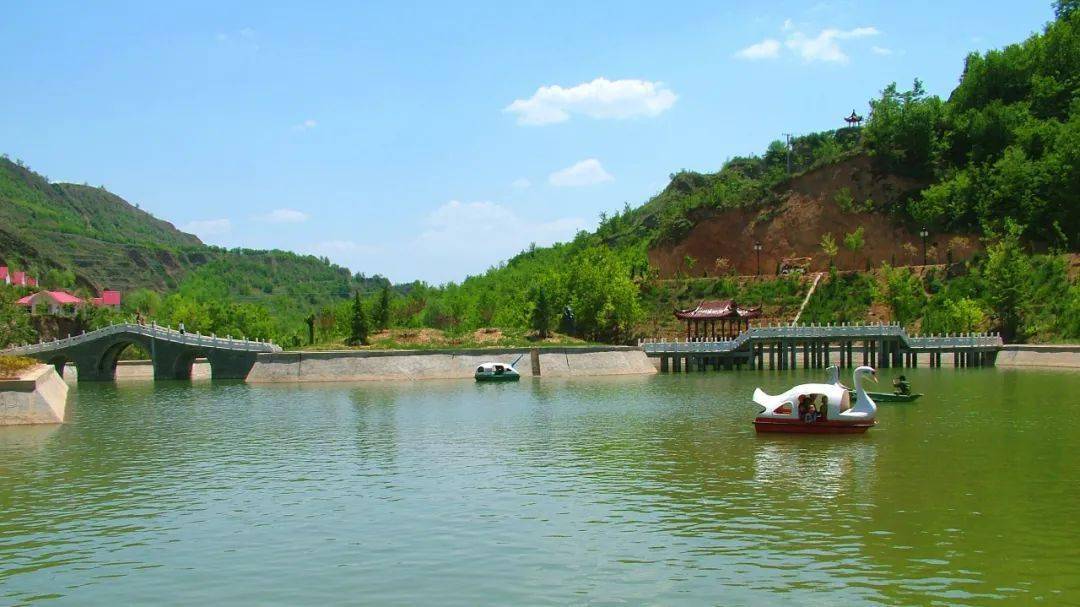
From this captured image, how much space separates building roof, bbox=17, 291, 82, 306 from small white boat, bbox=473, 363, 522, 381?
91.7 m

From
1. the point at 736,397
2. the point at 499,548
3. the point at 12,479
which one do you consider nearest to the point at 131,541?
the point at 499,548

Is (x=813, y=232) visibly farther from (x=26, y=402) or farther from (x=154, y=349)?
(x=26, y=402)

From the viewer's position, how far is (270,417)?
1895 inches

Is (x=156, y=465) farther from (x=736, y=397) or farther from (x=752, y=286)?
(x=752, y=286)

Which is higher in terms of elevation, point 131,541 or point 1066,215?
point 1066,215

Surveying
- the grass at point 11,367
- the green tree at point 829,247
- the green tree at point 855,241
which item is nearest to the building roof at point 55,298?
the grass at point 11,367

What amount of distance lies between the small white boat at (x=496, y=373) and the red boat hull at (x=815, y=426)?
3857 centimetres

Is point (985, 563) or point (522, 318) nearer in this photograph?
point (985, 563)

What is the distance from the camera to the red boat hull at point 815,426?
3591 cm

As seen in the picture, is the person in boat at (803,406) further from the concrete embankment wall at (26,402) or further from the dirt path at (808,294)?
the dirt path at (808,294)

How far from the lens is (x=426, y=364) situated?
253ft

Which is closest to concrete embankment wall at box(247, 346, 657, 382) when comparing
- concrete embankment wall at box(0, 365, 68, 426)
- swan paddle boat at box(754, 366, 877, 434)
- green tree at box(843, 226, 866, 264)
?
concrete embankment wall at box(0, 365, 68, 426)

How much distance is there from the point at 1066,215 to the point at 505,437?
296 ft

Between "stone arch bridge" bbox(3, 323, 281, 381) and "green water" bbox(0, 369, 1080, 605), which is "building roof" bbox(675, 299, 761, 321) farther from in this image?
"green water" bbox(0, 369, 1080, 605)
